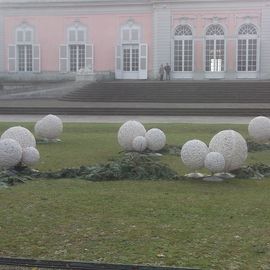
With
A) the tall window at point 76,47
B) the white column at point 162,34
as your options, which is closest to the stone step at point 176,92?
the white column at point 162,34

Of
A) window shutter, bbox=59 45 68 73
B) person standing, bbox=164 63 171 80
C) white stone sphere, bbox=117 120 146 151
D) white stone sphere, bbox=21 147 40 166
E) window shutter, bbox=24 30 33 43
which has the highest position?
window shutter, bbox=24 30 33 43

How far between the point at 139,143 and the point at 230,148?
3191 millimetres

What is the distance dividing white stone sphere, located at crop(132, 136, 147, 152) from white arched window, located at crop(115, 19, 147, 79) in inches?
1289

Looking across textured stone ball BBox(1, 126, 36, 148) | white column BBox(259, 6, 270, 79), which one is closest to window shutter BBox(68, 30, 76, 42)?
white column BBox(259, 6, 270, 79)

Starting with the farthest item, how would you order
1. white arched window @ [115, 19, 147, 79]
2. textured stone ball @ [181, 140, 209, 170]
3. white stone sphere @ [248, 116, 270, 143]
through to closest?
white arched window @ [115, 19, 147, 79] < white stone sphere @ [248, 116, 270, 143] < textured stone ball @ [181, 140, 209, 170]

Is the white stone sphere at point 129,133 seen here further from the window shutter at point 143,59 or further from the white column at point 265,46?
the window shutter at point 143,59

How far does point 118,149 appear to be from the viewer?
1382 cm

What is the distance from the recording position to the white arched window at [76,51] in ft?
150

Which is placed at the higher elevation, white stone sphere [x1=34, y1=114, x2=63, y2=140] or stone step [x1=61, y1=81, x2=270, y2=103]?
stone step [x1=61, y1=81, x2=270, y2=103]

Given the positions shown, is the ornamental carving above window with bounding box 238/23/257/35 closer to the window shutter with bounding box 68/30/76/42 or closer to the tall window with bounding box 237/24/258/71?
the tall window with bounding box 237/24/258/71

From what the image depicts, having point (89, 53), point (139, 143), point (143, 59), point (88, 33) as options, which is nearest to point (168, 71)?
point (143, 59)

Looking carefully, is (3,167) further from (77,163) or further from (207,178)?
(207,178)

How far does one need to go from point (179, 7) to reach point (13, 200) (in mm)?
37461

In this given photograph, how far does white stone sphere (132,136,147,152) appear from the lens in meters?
12.4
